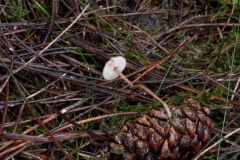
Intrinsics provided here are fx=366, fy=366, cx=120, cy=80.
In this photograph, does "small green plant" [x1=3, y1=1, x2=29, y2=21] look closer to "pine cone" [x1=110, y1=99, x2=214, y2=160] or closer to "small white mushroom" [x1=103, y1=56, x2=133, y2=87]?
"small white mushroom" [x1=103, y1=56, x2=133, y2=87]

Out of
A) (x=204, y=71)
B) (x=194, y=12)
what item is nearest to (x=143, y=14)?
(x=194, y=12)

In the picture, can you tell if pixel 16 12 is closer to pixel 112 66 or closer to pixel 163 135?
pixel 112 66

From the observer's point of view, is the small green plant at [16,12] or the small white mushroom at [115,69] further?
the small green plant at [16,12]

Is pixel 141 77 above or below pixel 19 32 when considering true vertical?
below

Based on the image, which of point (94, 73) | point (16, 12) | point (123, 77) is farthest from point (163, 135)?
point (16, 12)

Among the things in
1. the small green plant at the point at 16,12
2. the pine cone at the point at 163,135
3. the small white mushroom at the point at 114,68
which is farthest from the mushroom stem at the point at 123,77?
the small green plant at the point at 16,12

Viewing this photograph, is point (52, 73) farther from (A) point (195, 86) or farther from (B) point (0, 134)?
(A) point (195, 86)

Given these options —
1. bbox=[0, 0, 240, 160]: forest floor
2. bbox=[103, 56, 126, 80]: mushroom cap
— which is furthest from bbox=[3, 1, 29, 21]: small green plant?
bbox=[103, 56, 126, 80]: mushroom cap

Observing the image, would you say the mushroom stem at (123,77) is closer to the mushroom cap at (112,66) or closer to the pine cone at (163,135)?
the mushroom cap at (112,66)
